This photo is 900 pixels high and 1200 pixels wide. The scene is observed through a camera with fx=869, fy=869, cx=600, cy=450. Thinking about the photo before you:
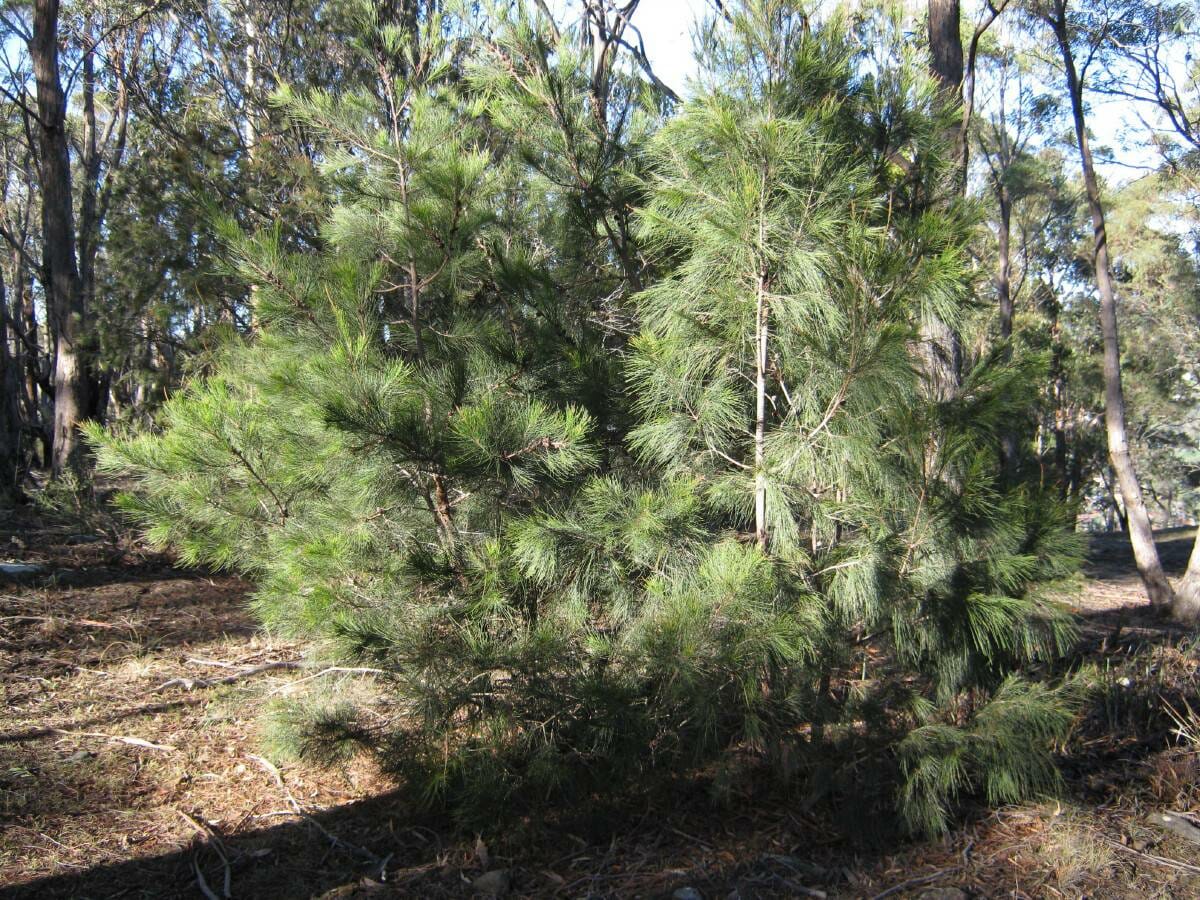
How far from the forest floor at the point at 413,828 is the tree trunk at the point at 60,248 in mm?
4602

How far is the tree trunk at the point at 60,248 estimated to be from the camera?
7977 millimetres

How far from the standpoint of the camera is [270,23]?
30.2ft

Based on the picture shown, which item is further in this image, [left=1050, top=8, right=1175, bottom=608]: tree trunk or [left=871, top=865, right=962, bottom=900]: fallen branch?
[left=1050, top=8, right=1175, bottom=608]: tree trunk

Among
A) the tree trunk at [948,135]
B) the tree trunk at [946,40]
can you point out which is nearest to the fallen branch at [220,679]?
the tree trunk at [948,135]

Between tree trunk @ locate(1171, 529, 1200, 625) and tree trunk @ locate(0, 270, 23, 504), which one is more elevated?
tree trunk @ locate(0, 270, 23, 504)

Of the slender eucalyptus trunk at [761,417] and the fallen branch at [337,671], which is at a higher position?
the slender eucalyptus trunk at [761,417]

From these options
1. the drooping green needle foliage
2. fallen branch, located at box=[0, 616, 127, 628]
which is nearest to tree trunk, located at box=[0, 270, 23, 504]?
fallen branch, located at box=[0, 616, 127, 628]

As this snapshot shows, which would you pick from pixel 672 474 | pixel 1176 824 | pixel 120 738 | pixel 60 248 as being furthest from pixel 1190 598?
pixel 60 248

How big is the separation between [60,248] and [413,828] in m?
7.65

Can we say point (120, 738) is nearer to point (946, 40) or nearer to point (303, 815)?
point (303, 815)

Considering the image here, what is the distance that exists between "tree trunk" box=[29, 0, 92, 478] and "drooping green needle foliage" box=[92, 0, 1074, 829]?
19.3 feet

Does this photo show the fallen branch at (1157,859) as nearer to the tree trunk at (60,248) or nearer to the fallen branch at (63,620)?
the fallen branch at (63,620)

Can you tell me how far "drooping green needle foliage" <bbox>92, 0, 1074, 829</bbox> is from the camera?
296 cm

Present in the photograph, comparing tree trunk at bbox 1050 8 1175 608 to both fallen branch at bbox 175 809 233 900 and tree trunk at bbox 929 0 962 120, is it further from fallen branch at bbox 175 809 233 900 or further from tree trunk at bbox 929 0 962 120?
fallen branch at bbox 175 809 233 900
